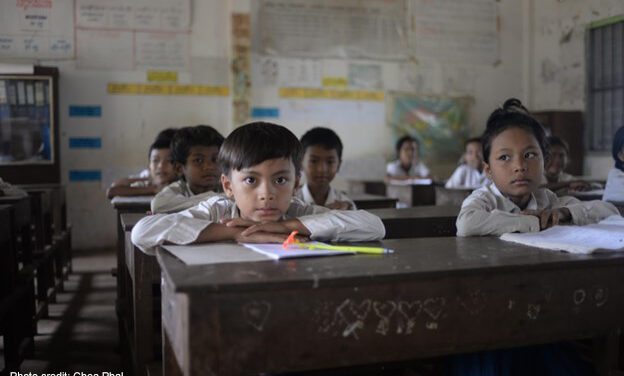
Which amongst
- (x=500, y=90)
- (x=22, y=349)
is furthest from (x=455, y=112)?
(x=22, y=349)

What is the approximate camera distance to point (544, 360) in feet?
4.67

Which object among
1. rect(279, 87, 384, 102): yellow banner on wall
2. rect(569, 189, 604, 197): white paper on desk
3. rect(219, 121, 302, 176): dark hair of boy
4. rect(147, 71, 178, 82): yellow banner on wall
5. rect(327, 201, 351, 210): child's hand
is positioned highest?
rect(147, 71, 178, 82): yellow banner on wall

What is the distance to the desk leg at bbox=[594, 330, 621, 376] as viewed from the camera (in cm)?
136

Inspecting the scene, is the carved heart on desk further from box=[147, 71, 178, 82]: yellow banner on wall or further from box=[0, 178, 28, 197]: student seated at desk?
box=[147, 71, 178, 82]: yellow banner on wall

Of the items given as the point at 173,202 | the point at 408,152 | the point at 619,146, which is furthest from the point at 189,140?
the point at 408,152

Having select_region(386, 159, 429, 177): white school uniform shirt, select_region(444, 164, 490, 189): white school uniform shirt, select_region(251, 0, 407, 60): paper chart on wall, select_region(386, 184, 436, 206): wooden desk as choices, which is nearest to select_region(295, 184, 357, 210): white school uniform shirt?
select_region(386, 184, 436, 206): wooden desk

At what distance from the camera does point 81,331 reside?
291cm

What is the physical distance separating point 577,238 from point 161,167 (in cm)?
250

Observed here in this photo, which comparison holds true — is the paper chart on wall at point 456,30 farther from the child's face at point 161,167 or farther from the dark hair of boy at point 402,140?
the child's face at point 161,167

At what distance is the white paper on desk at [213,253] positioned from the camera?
3.53 ft

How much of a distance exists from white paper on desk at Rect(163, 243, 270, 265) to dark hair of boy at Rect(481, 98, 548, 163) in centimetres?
102

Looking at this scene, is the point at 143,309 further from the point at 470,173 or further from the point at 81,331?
the point at 470,173

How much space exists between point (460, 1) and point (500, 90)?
3.72ft

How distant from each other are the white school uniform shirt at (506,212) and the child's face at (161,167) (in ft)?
6.44
